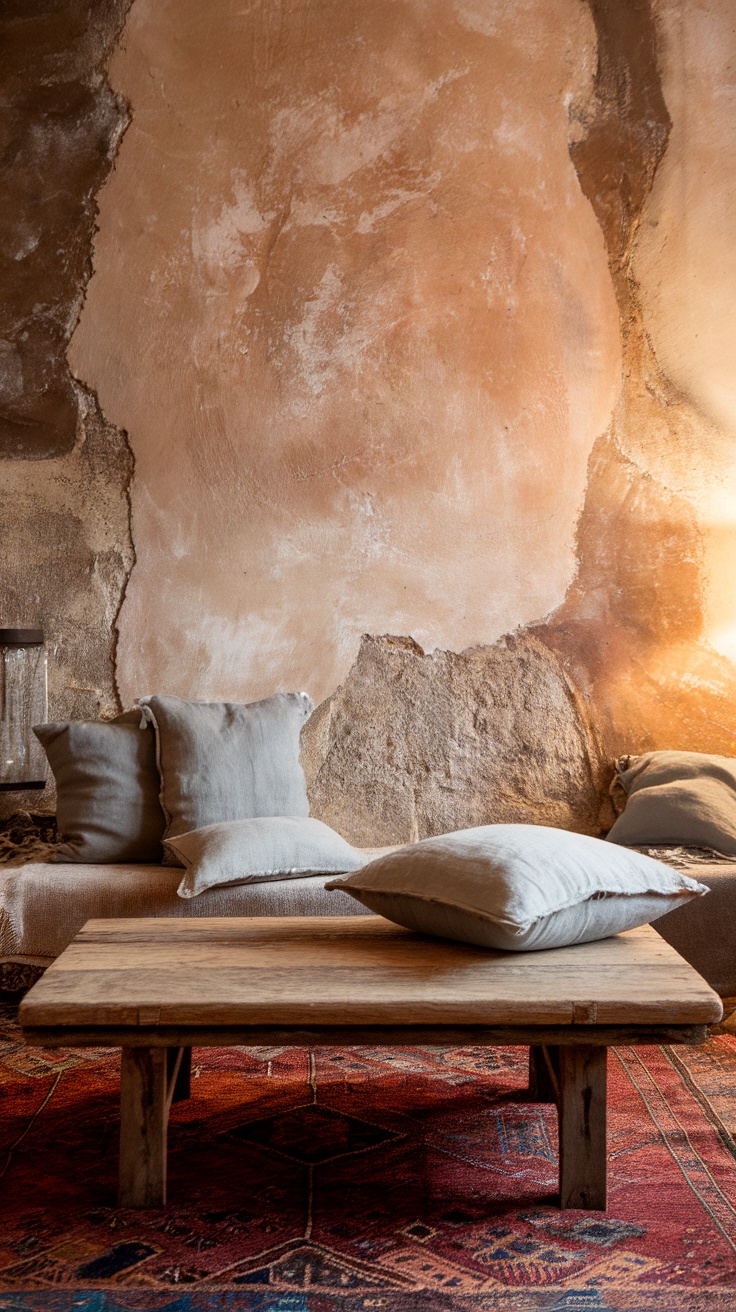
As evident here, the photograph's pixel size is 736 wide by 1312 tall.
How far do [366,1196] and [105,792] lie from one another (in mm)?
1724

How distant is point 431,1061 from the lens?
2.64 meters

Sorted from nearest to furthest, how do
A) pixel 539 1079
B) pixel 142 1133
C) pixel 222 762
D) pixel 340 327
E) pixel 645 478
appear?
pixel 142 1133, pixel 539 1079, pixel 222 762, pixel 340 327, pixel 645 478

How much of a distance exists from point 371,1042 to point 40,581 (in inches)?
100

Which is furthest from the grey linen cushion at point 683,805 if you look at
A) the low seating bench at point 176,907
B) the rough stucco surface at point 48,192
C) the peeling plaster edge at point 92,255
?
the rough stucco surface at point 48,192

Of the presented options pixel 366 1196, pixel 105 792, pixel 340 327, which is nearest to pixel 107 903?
pixel 105 792

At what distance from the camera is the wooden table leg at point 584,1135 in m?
1.78

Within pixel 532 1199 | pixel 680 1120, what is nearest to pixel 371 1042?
pixel 532 1199

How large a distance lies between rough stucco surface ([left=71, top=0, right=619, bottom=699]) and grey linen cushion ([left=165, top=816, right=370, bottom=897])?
2.95 ft

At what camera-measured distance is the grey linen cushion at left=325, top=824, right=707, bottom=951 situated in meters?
1.86

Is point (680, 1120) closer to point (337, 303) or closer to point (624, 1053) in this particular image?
point (624, 1053)

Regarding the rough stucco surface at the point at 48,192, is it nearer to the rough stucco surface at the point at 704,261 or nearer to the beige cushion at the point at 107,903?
the beige cushion at the point at 107,903

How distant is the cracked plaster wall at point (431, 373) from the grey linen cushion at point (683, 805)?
448 millimetres

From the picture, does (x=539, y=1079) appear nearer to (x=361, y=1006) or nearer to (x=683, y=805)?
(x=361, y=1006)

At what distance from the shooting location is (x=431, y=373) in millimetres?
3971
